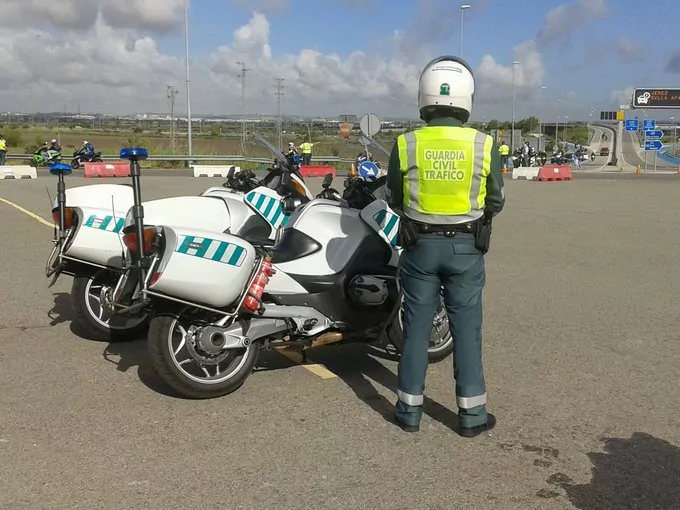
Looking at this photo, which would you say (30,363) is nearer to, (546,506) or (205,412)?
(205,412)

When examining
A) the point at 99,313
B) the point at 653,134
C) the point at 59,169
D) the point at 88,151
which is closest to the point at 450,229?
the point at 59,169

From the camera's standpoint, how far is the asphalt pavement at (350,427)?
10.8 feet

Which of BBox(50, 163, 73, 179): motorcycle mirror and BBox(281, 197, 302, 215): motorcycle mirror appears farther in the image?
BBox(281, 197, 302, 215): motorcycle mirror

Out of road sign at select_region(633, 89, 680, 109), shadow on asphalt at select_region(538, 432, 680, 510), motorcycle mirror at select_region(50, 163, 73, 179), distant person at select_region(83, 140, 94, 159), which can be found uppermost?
road sign at select_region(633, 89, 680, 109)

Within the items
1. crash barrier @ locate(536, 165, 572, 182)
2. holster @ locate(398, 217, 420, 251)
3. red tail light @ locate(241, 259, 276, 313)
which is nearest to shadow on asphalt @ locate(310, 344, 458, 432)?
red tail light @ locate(241, 259, 276, 313)

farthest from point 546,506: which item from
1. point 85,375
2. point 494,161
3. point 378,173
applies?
point 85,375

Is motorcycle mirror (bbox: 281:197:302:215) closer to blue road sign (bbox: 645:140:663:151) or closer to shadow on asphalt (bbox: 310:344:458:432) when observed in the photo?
shadow on asphalt (bbox: 310:344:458:432)

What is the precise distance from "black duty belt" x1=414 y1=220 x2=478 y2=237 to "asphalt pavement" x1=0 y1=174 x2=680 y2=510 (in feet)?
3.64

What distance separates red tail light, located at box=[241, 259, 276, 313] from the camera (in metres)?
4.29

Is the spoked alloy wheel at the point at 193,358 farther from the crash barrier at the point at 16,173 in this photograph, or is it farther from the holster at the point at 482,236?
the crash barrier at the point at 16,173

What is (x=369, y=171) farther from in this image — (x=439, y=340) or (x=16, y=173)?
(x=16, y=173)

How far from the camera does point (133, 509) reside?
3.14 meters

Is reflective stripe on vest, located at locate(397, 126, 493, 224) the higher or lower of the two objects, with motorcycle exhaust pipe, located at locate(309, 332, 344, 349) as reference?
higher

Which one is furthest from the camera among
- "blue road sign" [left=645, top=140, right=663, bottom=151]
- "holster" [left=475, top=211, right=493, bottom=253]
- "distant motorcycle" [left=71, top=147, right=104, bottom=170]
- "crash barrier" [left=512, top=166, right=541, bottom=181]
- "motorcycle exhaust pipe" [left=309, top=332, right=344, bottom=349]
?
"blue road sign" [left=645, top=140, right=663, bottom=151]
